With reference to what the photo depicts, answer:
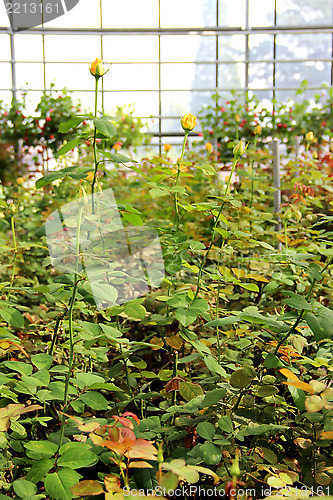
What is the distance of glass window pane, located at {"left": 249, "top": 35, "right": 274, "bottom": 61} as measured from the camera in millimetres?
9336

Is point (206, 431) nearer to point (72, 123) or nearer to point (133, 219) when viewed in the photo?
point (133, 219)

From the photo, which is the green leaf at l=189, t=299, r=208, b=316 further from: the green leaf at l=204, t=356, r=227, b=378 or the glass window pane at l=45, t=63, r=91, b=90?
the glass window pane at l=45, t=63, r=91, b=90

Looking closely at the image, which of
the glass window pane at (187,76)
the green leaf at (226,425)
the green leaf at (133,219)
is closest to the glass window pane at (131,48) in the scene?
the glass window pane at (187,76)

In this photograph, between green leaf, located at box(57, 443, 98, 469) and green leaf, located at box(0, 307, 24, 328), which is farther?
green leaf, located at box(0, 307, 24, 328)

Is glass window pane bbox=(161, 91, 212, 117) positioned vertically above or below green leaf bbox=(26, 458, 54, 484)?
above

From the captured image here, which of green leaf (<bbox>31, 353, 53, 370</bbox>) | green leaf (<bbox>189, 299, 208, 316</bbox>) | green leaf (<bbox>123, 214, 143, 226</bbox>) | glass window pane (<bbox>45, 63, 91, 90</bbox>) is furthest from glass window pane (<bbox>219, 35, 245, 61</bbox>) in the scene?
green leaf (<bbox>31, 353, 53, 370</bbox>)

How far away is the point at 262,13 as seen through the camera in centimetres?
934

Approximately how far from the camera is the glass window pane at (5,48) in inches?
362

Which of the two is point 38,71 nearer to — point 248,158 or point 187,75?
point 187,75

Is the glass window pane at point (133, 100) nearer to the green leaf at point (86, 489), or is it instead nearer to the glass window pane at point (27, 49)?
the glass window pane at point (27, 49)

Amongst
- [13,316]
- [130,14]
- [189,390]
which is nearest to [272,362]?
[189,390]

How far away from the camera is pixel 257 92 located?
9.33 metres

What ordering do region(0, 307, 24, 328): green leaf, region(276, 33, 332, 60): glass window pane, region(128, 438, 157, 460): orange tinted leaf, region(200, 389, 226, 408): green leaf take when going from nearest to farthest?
region(128, 438, 157, 460): orange tinted leaf → region(200, 389, 226, 408): green leaf → region(0, 307, 24, 328): green leaf → region(276, 33, 332, 60): glass window pane

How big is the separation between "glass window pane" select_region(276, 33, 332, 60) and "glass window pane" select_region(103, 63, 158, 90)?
2.91m
